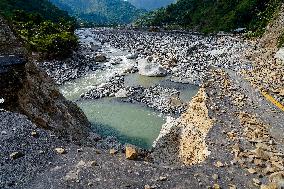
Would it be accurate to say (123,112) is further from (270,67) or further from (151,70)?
(270,67)

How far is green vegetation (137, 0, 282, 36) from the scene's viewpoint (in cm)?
5947

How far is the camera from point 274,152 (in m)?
14.0

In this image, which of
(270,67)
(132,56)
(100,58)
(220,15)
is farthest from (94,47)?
(270,67)

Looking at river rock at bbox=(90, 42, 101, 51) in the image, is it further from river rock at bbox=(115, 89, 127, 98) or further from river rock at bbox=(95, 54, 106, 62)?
river rock at bbox=(115, 89, 127, 98)

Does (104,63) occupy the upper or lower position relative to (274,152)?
lower

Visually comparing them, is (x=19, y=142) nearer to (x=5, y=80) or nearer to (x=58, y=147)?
(x=58, y=147)

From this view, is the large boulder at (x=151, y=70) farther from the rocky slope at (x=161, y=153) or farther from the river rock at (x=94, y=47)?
the rocky slope at (x=161, y=153)

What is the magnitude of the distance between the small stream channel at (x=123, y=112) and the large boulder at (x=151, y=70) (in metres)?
0.62

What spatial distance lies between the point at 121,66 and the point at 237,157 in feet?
103

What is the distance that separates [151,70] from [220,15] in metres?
40.1

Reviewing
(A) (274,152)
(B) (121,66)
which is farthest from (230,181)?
(B) (121,66)

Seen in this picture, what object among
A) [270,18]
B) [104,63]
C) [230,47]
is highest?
[270,18]

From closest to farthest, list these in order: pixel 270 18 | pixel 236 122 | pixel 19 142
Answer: pixel 19 142
pixel 236 122
pixel 270 18

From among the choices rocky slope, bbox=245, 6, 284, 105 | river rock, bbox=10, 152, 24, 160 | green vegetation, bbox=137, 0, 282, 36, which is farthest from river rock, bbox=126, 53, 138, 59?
river rock, bbox=10, 152, 24, 160
